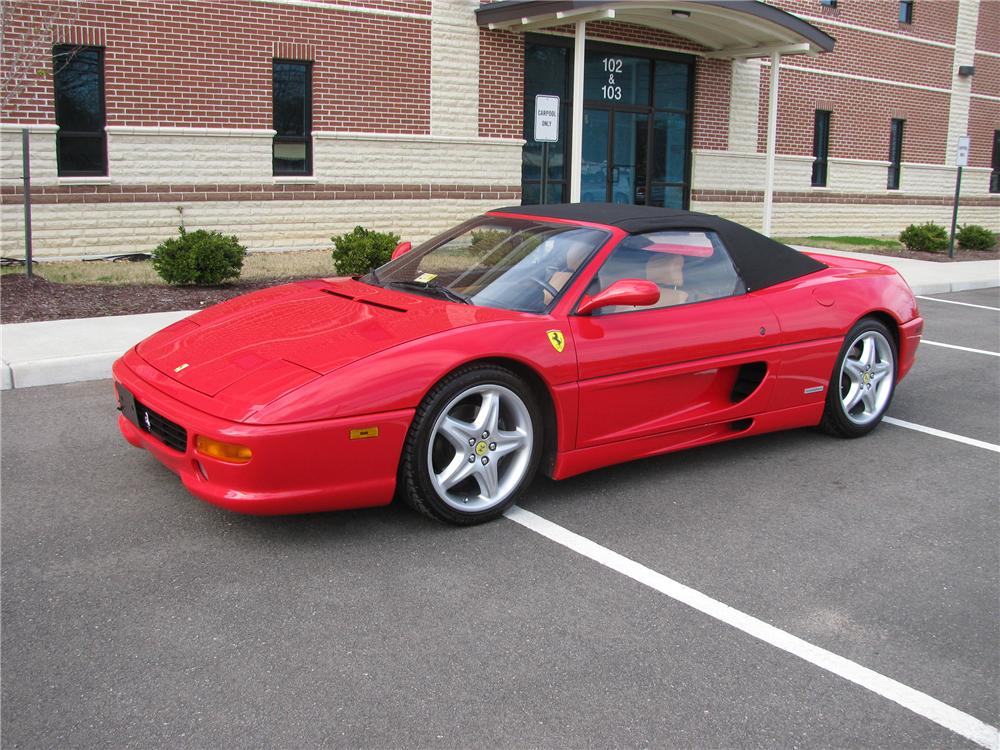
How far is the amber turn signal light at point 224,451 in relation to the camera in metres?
3.78

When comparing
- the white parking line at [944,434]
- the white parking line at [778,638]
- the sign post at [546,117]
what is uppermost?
the sign post at [546,117]

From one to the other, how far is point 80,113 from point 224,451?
11493 millimetres

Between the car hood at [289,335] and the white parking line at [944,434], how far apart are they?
10.3ft

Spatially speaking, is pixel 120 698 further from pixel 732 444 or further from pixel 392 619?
pixel 732 444

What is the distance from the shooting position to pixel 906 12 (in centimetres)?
2416

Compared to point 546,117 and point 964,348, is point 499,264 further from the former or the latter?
point 546,117

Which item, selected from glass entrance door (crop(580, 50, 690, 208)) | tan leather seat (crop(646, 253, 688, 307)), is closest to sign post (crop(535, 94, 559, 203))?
tan leather seat (crop(646, 253, 688, 307))

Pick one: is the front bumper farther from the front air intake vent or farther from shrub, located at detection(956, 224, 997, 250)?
shrub, located at detection(956, 224, 997, 250)

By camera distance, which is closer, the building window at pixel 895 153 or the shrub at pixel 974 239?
the shrub at pixel 974 239

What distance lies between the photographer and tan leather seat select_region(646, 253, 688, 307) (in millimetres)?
5066

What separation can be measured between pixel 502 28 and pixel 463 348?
45.7ft

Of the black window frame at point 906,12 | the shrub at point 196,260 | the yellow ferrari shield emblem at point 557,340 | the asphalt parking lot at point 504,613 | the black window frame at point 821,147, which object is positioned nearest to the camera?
the asphalt parking lot at point 504,613

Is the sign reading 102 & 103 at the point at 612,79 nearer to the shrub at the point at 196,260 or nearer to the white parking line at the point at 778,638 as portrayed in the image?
the shrub at the point at 196,260

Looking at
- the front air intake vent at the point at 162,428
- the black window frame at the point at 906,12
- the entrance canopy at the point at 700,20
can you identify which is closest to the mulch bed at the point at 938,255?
the entrance canopy at the point at 700,20
